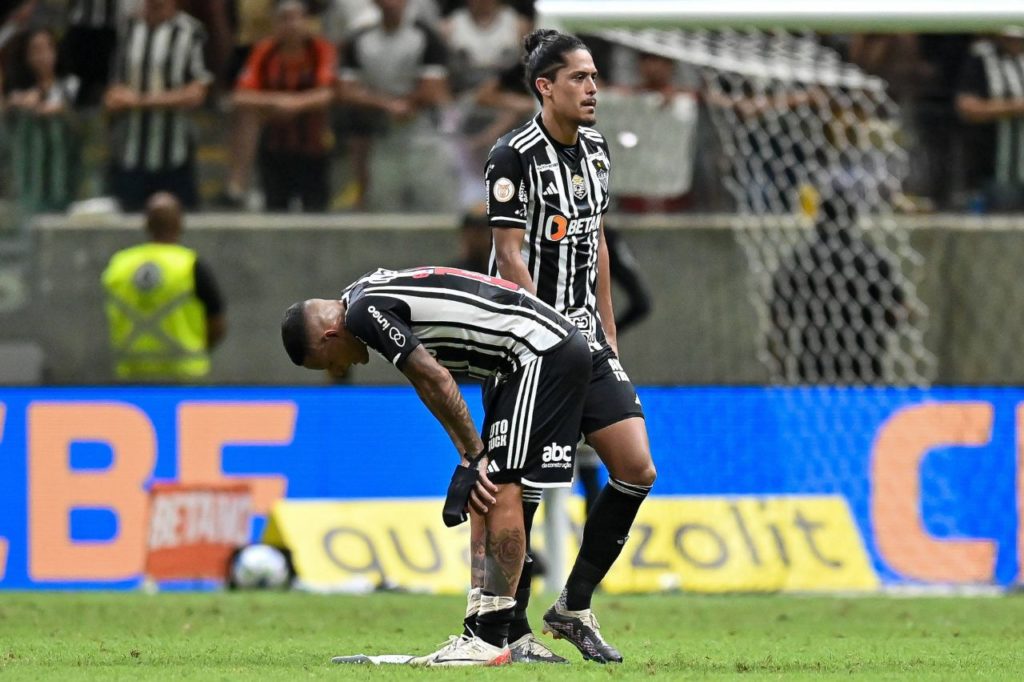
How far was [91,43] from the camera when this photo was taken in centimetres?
1299

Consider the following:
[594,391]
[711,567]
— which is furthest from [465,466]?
[711,567]

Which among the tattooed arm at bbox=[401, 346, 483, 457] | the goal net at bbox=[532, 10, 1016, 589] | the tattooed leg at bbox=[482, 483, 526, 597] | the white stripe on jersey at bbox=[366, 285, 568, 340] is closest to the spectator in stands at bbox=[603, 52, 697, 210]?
the goal net at bbox=[532, 10, 1016, 589]

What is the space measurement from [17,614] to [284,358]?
4213 mm

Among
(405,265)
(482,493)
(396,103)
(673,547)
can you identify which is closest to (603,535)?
(482,493)

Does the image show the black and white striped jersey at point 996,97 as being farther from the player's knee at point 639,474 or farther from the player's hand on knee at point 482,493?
the player's hand on knee at point 482,493

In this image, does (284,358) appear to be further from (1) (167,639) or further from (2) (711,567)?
(1) (167,639)

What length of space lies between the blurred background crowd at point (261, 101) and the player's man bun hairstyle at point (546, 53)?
5.50m

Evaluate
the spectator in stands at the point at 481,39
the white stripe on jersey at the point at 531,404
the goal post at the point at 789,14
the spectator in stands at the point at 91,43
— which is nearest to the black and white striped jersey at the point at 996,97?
the goal post at the point at 789,14

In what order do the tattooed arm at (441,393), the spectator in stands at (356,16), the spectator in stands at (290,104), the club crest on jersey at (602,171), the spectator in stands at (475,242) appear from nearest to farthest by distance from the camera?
the tattooed arm at (441,393) → the club crest on jersey at (602,171) → the spectator in stands at (475,242) → the spectator in stands at (290,104) → the spectator in stands at (356,16)

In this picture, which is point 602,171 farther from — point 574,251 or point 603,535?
point 603,535

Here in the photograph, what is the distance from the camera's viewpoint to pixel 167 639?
24.8ft

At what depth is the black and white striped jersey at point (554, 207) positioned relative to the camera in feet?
22.7

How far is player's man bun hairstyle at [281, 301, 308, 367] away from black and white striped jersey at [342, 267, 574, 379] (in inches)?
5.7

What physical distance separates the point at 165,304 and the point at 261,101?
1.91 meters
